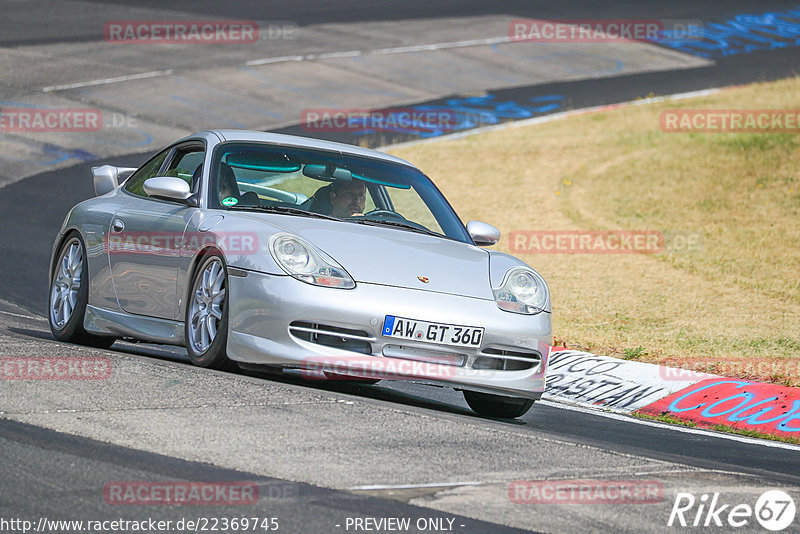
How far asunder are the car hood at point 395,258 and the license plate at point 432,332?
0.22 meters

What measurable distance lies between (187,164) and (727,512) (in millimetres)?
4604

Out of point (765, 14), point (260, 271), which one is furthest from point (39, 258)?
point (765, 14)

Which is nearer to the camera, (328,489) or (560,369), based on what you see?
(328,489)

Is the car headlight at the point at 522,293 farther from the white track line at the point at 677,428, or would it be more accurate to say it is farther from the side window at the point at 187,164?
the side window at the point at 187,164

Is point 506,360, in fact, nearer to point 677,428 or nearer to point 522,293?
point 522,293

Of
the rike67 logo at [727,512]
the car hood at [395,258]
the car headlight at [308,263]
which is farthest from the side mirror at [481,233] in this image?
the rike67 logo at [727,512]

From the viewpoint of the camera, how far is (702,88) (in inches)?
1062

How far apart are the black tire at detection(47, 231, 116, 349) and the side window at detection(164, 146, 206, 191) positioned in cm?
82

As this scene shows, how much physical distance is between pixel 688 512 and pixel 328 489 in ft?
4.65

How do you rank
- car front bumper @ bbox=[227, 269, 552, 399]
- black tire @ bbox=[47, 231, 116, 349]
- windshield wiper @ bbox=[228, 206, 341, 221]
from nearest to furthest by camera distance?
car front bumper @ bbox=[227, 269, 552, 399] → windshield wiper @ bbox=[228, 206, 341, 221] → black tire @ bbox=[47, 231, 116, 349]

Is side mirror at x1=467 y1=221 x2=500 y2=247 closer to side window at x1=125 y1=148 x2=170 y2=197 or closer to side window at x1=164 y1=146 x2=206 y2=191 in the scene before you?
side window at x1=164 y1=146 x2=206 y2=191

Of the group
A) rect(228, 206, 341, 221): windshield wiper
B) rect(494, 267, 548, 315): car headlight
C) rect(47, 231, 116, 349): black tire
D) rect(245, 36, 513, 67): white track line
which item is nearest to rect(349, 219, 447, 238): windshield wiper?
rect(228, 206, 341, 221): windshield wiper

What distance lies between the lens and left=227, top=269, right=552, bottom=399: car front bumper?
6539mm

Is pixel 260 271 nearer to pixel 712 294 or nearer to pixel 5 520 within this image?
pixel 5 520
